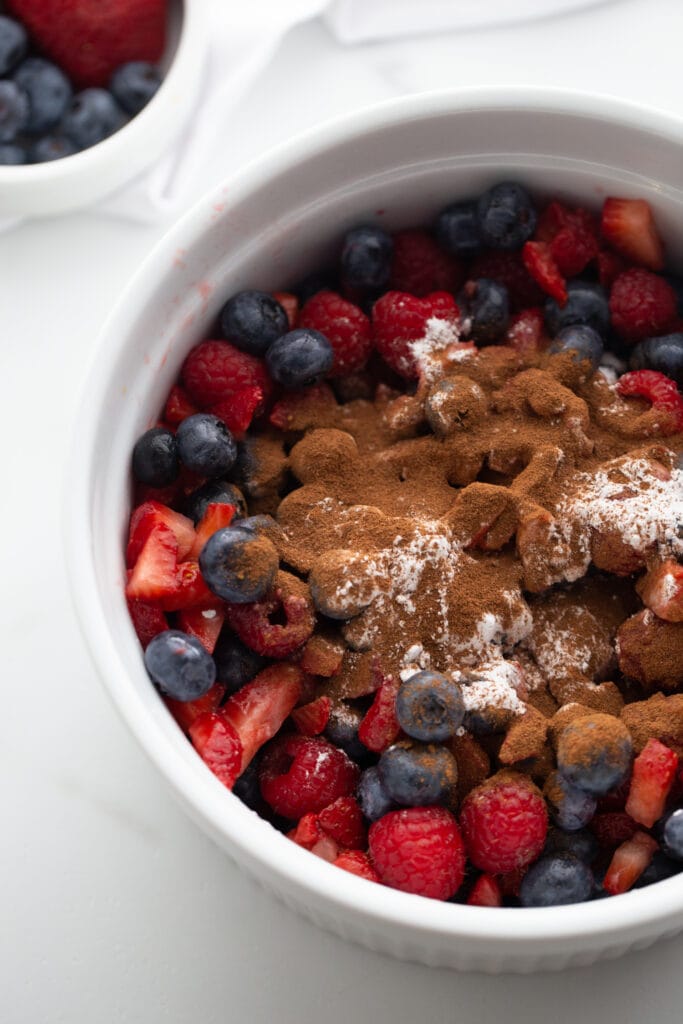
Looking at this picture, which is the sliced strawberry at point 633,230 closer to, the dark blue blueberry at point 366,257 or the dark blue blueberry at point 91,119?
the dark blue blueberry at point 366,257

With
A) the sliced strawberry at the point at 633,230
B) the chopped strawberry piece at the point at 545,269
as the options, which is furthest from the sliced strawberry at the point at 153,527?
the sliced strawberry at the point at 633,230

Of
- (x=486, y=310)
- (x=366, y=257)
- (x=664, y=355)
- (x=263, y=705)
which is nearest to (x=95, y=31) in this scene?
(x=366, y=257)

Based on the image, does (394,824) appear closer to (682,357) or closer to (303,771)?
(303,771)

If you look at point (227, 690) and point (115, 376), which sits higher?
point (115, 376)

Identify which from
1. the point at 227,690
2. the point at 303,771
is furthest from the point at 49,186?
the point at 303,771

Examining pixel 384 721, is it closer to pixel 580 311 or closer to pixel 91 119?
pixel 580 311
